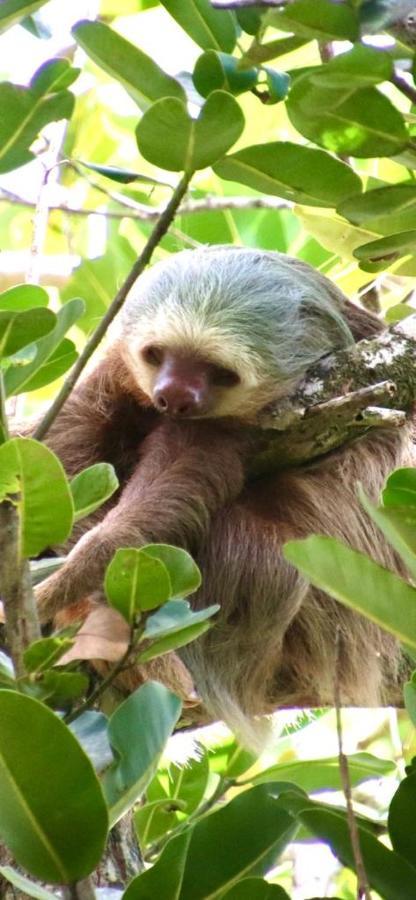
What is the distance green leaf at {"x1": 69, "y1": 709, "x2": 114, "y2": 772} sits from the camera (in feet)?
5.90

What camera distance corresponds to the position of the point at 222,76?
204 centimetres

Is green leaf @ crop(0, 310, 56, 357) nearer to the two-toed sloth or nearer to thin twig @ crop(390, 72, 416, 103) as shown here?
thin twig @ crop(390, 72, 416, 103)

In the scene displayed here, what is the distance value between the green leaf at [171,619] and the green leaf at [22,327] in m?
0.50

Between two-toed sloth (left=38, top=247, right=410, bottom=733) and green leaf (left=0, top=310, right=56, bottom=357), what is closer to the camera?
green leaf (left=0, top=310, right=56, bottom=357)

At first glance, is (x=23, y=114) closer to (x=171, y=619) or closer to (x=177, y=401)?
(x=171, y=619)

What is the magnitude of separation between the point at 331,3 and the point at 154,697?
3.70 feet

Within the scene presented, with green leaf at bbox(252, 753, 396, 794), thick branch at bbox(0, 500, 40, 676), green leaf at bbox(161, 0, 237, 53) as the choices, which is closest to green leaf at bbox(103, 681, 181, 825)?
thick branch at bbox(0, 500, 40, 676)

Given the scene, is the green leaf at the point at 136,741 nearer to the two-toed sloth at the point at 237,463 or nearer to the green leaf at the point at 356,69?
the green leaf at the point at 356,69

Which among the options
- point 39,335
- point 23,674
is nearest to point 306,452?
point 39,335

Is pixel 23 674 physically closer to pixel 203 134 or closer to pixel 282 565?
pixel 203 134

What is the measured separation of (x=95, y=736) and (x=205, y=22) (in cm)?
129

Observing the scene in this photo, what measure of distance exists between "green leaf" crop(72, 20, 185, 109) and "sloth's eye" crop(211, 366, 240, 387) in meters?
1.41

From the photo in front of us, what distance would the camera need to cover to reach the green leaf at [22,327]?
1971mm

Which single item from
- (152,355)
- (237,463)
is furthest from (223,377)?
(237,463)
